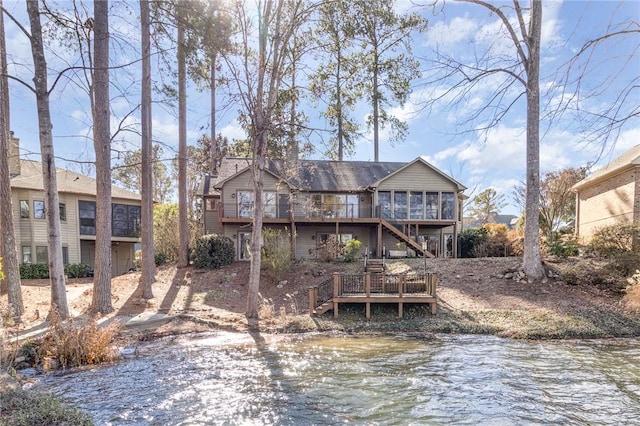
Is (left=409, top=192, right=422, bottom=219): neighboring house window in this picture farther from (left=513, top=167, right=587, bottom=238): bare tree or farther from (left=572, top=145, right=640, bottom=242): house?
(left=513, top=167, right=587, bottom=238): bare tree

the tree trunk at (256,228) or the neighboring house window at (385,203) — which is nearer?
the tree trunk at (256,228)

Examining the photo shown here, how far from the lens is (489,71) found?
35.8 ft

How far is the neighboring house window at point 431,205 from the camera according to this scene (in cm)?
2233

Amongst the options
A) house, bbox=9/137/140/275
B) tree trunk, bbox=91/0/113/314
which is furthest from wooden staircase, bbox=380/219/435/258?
house, bbox=9/137/140/275

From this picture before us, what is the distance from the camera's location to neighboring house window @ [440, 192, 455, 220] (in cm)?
2231

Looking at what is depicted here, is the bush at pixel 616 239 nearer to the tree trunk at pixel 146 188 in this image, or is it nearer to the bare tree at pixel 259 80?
the bare tree at pixel 259 80

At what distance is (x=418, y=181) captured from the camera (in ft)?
73.4

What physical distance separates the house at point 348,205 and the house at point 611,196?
687 centimetres

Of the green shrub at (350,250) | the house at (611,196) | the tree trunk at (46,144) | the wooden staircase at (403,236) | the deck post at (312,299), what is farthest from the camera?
the wooden staircase at (403,236)

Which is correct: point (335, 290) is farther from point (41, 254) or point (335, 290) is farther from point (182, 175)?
point (41, 254)

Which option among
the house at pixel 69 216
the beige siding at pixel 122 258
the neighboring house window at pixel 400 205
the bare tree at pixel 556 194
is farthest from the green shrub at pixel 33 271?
the bare tree at pixel 556 194

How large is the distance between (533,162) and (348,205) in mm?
10624

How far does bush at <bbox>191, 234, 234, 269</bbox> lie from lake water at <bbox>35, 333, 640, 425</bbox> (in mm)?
8784

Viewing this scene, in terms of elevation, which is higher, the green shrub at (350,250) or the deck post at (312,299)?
the green shrub at (350,250)
